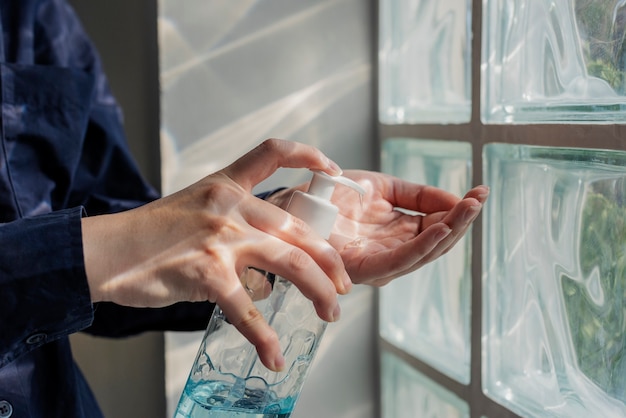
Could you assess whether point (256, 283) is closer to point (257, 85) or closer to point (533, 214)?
point (533, 214)

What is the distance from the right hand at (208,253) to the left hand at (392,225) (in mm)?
83

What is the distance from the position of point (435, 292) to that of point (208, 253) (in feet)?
1.39

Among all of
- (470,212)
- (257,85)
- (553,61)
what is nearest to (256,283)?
(470,212)

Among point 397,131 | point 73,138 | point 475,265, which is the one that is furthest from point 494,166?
point 73,138

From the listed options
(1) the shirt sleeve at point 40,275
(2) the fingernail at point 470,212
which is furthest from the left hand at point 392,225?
(1) the shirt sleeve at point 40,275

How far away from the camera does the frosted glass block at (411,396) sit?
2.57 feet

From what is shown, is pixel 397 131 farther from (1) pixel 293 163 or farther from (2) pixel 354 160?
(1) pixel 293 163

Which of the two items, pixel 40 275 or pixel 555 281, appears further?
pixel 555 281

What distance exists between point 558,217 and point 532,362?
5.6 inches


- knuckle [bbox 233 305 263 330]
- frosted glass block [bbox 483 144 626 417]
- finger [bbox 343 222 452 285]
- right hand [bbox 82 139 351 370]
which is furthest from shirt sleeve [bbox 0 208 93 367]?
frosted glass block [bbox 483 144 626 417]

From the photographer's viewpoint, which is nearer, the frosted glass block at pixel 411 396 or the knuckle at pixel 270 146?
the knuckle at pixel 270 146

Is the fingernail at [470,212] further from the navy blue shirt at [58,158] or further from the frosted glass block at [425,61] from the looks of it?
the navy blue shirt at [58,158]

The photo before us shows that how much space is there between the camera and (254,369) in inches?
22.4

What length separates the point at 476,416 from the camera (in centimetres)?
72
